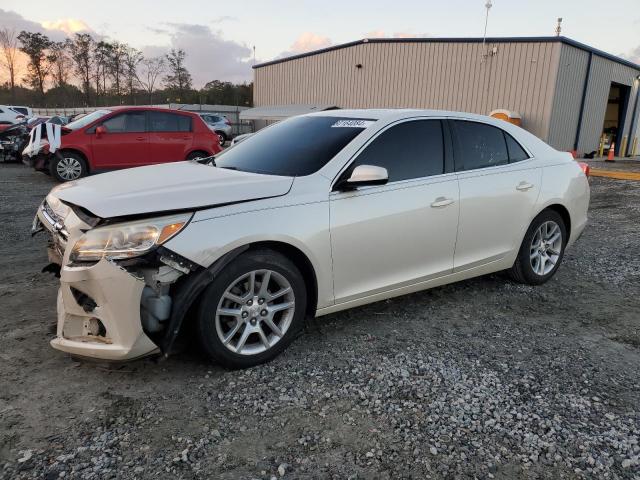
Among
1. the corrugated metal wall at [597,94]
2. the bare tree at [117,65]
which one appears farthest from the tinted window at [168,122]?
the bare tree at [117,65]

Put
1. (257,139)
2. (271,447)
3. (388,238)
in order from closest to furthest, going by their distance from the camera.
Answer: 1. (271,447)
2. (388,238)
3. (257,139)

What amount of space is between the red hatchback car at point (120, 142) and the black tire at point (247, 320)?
858 centimetres

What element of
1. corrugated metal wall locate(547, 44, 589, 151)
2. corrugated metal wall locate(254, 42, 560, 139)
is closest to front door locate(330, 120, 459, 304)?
corrugated metal wall locate(254, 42, 560, 139)

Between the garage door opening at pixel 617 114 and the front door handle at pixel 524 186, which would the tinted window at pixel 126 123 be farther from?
the garage door opening at pixel 617 114

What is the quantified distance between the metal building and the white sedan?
52.7 feet

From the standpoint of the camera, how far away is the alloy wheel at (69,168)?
1052 centimetres

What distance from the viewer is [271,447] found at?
2365 mm

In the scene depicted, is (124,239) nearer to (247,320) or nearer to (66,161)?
→ (247,320)

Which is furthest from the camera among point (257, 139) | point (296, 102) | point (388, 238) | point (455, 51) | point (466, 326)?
point (296, 102)

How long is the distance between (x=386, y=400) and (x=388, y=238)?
1.14 meters

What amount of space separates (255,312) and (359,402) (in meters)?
0.82

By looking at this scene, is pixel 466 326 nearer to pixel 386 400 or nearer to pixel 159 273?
pixel 386 400

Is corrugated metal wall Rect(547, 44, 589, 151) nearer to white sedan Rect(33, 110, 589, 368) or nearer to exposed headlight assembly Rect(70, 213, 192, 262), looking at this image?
white sedan Rect(33, 110, 589, 368)

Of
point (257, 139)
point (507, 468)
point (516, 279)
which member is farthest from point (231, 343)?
point (516, 279)
